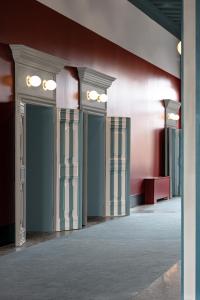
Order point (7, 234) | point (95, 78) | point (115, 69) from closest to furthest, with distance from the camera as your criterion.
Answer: point (7, 234), point (95, 78), point (115, 69)

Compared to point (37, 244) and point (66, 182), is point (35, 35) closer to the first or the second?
point (66, 182)

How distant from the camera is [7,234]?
7.54 m

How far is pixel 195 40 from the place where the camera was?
3330 mm

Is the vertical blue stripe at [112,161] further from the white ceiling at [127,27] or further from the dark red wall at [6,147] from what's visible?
the dark red wall at [6,147]

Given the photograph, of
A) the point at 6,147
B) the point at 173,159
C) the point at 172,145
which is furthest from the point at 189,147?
the point at 173,159

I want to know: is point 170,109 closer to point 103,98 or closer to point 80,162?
point 103,98

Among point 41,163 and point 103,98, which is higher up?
point 103,98

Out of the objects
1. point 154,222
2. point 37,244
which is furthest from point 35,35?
point 154,222

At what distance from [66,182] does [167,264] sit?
3152 millimetres

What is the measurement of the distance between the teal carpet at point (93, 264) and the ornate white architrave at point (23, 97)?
1.73 ft

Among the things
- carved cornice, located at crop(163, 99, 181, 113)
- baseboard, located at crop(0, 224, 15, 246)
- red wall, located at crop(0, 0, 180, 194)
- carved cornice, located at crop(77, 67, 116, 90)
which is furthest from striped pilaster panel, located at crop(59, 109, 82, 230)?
carved cornice, located at crop(163, 99, 181, 113)

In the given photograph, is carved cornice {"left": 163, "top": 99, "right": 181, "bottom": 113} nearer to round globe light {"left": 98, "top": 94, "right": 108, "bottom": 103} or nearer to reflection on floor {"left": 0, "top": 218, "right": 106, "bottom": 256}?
round globe light {"left": 98, "top": 94, "right": 108, "bottom": 103}

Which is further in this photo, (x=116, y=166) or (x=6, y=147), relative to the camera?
(x=116, y=166)

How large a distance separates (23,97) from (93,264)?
2.69m
